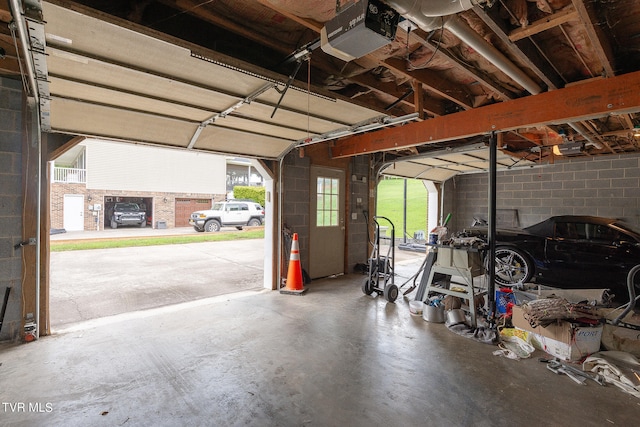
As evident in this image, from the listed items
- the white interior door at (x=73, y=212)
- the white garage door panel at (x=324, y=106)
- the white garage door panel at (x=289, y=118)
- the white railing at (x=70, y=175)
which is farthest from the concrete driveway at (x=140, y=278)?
the white railing at (x=70, y=175)

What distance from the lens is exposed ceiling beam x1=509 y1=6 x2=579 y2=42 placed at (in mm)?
1933

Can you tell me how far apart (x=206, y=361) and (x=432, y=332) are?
2.36m

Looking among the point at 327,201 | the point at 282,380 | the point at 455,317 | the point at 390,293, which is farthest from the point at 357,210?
the point at 282,380

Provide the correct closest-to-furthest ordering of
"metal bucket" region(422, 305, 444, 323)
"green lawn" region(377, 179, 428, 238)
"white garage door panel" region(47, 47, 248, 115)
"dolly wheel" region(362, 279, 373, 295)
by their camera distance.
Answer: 1. "white garage door panel" region(47, 47, 248, 115)
2. "metal bucket" region(422, 305, 444, 323)
3. "dolly wheel" region(362, 279, 373, 295)
4. "green lawn" region(377, 179, 428, 238)

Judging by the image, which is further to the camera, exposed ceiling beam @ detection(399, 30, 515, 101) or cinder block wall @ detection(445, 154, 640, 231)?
cinder block wall @ detection(445, 154, 640, 231)

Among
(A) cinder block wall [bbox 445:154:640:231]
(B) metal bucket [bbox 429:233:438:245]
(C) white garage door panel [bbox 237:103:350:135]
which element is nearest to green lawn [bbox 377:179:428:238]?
(A) cinder block wall [bbox 445:154:640:231]

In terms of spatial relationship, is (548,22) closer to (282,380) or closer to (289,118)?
(289,118)

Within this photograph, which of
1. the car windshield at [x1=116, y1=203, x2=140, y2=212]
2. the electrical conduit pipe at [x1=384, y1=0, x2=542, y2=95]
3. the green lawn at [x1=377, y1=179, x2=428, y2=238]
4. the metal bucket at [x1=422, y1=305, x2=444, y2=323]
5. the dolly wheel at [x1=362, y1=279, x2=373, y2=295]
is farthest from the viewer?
the green lawn at [x1=377, y1=179, x2=428, y2=238]

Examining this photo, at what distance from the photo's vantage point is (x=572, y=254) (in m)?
4.82

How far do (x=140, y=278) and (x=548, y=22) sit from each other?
6.62 m

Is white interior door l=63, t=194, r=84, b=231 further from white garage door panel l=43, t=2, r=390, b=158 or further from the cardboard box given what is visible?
the cardboard box

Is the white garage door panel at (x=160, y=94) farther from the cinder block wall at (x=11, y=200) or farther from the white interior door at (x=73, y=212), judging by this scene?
the white interior door at (x=73, y=212)

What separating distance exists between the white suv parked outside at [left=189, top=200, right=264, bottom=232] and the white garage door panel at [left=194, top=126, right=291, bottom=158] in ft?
31.0

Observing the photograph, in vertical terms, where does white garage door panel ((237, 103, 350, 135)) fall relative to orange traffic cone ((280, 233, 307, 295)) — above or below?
above
